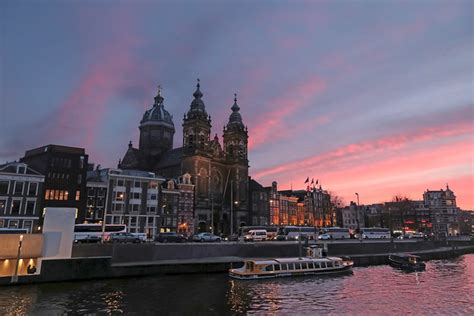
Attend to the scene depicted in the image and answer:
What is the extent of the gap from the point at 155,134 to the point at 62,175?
207ft

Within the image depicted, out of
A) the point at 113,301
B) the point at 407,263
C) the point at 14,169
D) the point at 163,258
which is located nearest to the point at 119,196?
the point at 14,169

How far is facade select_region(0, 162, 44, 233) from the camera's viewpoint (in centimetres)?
7512

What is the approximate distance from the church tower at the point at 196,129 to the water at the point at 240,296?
73.5m

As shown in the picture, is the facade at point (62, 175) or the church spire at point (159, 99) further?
the church spire at point (159, 99)

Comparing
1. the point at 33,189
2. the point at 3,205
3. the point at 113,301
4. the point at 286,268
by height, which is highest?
the point at 33,189

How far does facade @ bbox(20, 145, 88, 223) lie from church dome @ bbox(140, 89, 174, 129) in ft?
197

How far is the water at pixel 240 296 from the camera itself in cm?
3156

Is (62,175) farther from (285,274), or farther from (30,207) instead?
(285,274)

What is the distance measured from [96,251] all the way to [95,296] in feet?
47.5

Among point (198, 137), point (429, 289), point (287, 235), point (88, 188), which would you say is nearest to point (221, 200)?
point (198, 137)

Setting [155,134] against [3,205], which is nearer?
[3,205]

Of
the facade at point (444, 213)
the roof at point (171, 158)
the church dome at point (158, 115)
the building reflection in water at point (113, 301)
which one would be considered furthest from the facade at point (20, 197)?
the facade at point (444, 213)

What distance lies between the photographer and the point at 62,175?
8231 cm

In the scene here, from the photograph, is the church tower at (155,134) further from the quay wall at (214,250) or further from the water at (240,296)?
the water at (240,296)
